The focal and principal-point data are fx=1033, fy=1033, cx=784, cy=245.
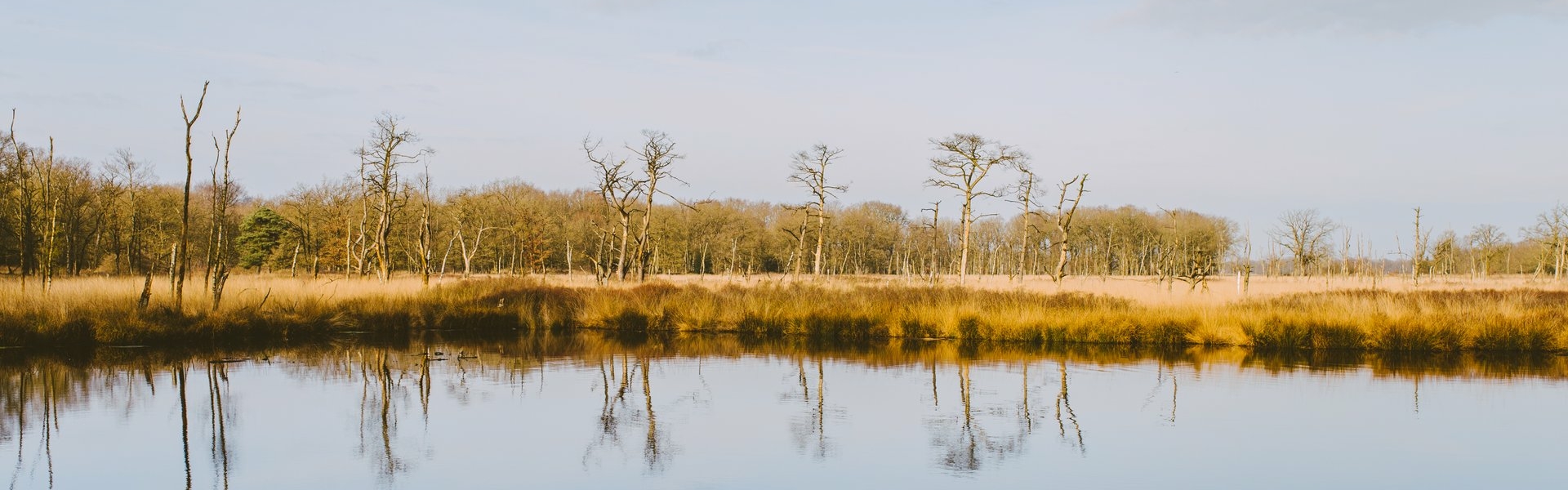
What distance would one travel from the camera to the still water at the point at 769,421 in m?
8.27

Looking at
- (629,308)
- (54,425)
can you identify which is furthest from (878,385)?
(629,308)

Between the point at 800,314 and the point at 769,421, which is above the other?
the point at 800,314

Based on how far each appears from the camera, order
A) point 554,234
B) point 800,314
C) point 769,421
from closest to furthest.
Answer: point 769,421, point 800,314, point 554,234

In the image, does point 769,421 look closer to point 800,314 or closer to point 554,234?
point 800,314

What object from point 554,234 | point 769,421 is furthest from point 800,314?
point 554,234

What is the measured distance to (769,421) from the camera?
10.8 m

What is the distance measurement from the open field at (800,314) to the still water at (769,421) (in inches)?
47.3

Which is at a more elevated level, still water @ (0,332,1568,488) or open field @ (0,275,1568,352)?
open field @ (0,275,1568,352)

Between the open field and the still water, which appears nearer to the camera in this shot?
the still water

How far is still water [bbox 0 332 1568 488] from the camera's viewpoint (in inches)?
325

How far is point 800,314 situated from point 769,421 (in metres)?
10.8

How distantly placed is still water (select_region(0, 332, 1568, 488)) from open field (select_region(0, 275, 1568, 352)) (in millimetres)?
1202

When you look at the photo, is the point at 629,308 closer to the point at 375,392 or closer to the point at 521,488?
the point at 375,392

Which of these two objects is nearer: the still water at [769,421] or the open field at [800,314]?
the still water at [769,421]
